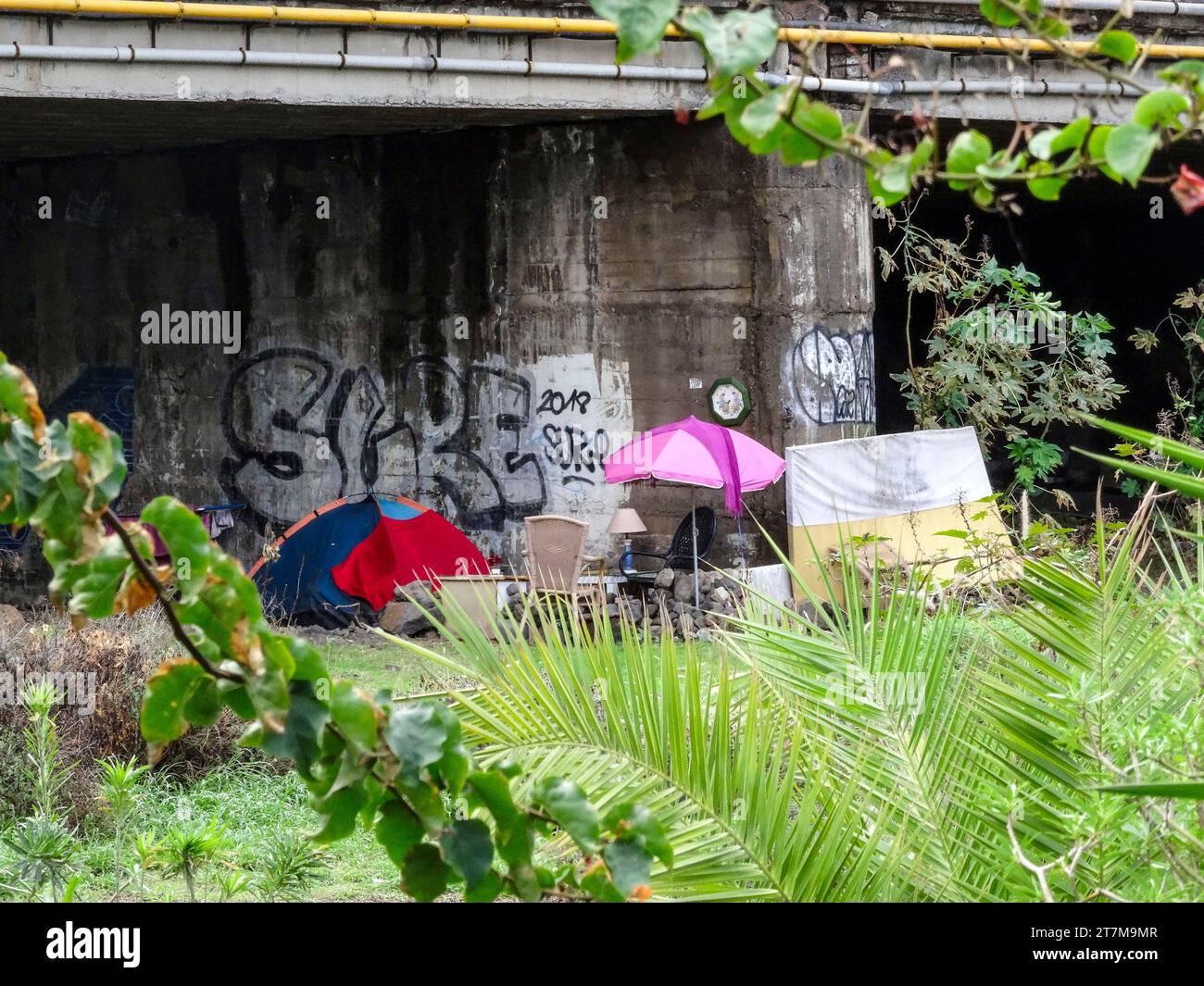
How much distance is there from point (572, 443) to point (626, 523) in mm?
1152

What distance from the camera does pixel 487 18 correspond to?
37.4ft

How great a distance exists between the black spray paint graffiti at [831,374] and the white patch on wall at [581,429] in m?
1.79

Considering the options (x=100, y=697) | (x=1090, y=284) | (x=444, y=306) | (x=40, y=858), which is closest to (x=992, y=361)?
(x=444, y=306)

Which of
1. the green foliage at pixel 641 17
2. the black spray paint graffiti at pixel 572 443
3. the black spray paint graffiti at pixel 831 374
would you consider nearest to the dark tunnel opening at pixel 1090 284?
the black spray paint graffiti at pixel 831 374

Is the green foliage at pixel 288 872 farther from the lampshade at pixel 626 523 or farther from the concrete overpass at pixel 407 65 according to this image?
the concrete overpass at pixel 407 65

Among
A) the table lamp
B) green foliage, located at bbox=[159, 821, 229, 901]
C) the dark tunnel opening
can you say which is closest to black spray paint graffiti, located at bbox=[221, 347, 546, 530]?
the table lamp

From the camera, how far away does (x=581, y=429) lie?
13391mm

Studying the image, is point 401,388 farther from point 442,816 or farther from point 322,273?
point 442,816

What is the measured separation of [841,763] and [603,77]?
33.7 feet

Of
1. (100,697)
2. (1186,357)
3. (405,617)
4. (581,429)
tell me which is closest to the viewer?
(100,697)

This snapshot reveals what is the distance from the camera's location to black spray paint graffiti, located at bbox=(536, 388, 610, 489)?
525 inches

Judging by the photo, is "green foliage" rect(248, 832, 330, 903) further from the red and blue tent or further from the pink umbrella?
the red and blue tent

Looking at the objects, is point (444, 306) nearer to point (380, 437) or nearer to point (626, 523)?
point (380, 437)
